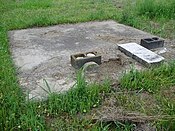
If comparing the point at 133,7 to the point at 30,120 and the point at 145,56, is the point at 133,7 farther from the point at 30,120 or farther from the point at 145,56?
the point at 30,120

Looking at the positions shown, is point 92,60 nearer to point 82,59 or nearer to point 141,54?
point 82,59

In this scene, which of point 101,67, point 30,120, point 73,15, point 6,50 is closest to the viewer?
point 30,120

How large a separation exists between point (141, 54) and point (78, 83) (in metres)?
1.33

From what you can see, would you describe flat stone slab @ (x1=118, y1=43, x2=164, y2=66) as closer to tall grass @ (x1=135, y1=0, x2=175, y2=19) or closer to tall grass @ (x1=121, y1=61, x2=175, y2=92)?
tall grass @ (x1=121, y1=61, x2=175, y2=92)

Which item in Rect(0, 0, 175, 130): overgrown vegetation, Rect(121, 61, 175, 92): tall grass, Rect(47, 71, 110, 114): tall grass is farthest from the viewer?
Rect(121, 61, 175, 92): tall grass

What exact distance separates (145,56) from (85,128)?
5.78ft

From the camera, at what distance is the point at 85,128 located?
2.67 m

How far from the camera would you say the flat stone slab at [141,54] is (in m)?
3.94

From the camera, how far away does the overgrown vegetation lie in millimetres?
2709

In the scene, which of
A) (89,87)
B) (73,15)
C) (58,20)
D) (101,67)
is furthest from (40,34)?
(89,87)

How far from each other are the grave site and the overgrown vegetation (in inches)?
4.1

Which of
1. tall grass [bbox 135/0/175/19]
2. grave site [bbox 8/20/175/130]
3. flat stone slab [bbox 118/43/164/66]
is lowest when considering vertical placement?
grave site [bbox 8/20/175/130]

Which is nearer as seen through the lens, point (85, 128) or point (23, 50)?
point (85, 128)

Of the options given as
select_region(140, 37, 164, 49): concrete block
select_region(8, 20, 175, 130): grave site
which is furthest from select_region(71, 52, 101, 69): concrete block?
select_region(140, 37, 164, 49): concrete block
